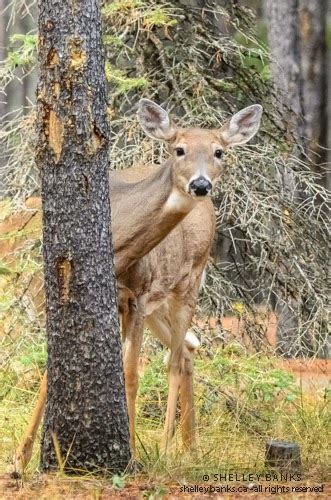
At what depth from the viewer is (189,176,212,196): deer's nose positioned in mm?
7543

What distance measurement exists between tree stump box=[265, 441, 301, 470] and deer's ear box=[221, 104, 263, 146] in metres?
2.07

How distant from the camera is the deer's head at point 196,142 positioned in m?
7.78

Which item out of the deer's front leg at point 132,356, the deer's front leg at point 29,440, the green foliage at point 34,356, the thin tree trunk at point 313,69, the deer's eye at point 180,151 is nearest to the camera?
the deer's front leg at point 29,440

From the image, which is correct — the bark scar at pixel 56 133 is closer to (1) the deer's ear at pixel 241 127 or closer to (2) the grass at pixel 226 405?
(1) the deer's ear at pixel 241 127

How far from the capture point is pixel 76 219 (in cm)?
662

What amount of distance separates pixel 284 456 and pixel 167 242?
206 centimetres

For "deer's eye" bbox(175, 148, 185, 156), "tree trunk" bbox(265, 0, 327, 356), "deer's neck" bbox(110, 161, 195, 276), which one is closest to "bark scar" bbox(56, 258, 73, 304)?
"deer's neck" bbox(110, 161, 195, 276)

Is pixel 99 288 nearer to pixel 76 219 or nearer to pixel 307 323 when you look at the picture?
pixel 76 219

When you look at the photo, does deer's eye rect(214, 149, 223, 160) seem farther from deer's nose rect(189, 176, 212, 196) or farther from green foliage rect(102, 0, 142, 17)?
green foliage rect(102, 0, 142, 17)

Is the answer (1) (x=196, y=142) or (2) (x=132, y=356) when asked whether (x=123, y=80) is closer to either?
(1) (x=196, y=142)

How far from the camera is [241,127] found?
27.7 feet

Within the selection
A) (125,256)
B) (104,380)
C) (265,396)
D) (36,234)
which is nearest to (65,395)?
(104,380)

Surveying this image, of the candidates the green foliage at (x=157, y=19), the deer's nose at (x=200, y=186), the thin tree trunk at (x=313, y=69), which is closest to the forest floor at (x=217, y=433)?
the deer's nose at (x=200, y=186)

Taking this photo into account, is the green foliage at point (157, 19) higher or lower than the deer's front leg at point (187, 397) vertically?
higher
